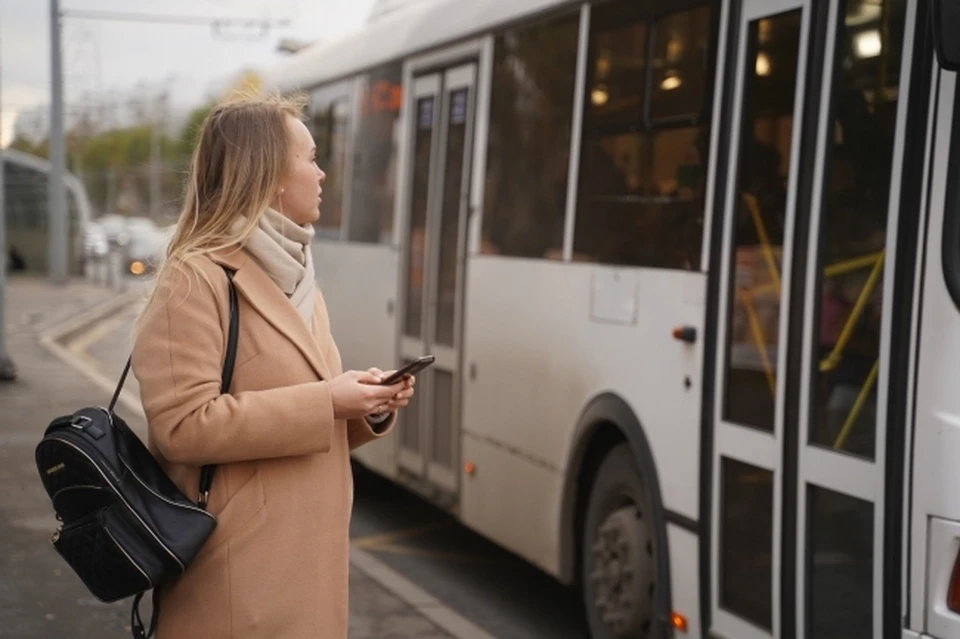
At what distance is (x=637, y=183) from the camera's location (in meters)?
6.01

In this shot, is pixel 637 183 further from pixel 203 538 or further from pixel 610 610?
pixel 203 538

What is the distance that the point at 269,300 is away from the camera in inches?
126

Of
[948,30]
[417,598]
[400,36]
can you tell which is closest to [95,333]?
[400,36]

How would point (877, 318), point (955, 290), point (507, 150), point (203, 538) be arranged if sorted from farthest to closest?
point (507, 150) → point (877, 318) → point (955, 290) → point (203, 538)

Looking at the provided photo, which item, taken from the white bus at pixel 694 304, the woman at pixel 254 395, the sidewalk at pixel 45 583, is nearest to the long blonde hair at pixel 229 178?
the woman at pixel 254 395

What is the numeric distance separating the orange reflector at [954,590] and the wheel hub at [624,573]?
2.03 m

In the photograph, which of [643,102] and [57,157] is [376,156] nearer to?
[643,102]

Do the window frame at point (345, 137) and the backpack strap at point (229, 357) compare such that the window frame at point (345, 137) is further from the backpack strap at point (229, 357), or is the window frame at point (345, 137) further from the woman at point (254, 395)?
the backpack strap at point (229, 357)

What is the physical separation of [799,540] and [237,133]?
215cm

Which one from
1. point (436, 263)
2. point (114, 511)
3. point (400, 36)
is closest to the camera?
point (114, 511)

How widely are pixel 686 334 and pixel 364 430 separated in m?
2.03

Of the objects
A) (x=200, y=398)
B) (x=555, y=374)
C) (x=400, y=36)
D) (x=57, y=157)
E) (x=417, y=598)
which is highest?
(x=400, y=36)

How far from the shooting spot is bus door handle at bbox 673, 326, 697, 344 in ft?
17.3

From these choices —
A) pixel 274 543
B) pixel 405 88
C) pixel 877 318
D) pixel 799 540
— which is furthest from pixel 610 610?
pixel 405 88
